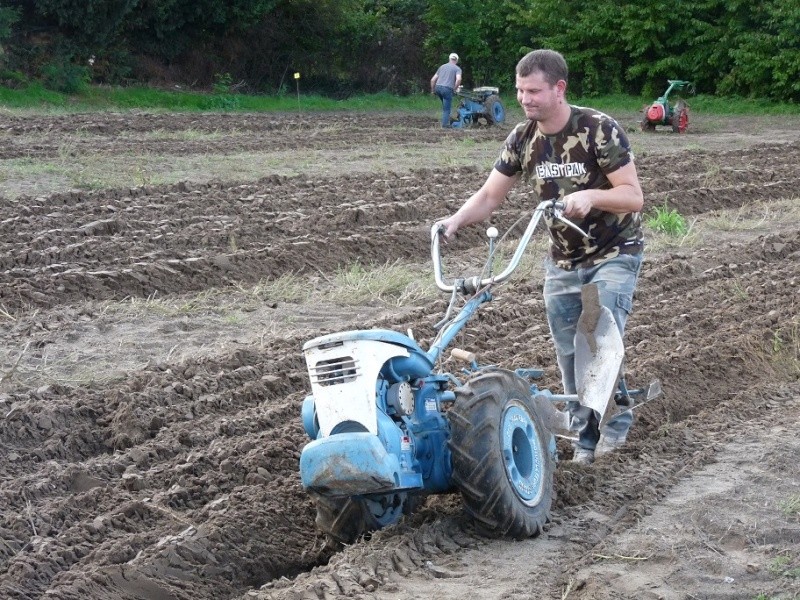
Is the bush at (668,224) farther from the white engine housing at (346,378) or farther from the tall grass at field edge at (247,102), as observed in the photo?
the tall grass at field edge at (247,102)

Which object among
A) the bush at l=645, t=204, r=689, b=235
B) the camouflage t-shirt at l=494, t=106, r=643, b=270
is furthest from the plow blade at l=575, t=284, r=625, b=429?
the bush at l=645, t=204, r=689, b=235

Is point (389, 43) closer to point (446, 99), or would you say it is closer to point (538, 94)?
point (446, 99)

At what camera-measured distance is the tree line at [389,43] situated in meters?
31.8

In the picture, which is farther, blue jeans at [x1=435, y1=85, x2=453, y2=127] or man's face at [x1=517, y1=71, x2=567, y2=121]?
blue jeans at [x1=435, y1=85, x2=453, y2=127]

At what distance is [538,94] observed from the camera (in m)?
5.27

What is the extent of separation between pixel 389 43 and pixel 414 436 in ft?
117

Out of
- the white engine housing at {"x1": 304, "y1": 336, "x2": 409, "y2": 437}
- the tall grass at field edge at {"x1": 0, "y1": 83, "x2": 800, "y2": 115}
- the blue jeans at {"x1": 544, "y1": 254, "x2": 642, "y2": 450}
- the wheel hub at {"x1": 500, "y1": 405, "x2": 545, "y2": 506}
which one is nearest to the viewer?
the white engine housing at {"x1": 304, "y1": 336, "x2": 409, "y2": 437}

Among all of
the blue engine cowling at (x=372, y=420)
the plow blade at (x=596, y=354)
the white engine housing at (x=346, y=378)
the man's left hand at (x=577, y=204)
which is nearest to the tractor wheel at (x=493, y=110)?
the plow blade at (x=596, y=354)

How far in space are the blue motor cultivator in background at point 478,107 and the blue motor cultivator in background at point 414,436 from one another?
21.0m

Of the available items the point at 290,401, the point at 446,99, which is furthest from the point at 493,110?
the point at 290,401

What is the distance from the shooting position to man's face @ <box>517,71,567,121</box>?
525 cm

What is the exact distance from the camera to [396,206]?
1288 centimetres

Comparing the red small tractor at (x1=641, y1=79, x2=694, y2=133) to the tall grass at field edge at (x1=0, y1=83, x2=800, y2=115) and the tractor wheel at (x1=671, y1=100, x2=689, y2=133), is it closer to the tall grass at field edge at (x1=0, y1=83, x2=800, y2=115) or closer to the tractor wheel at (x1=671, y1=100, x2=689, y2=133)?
the tractor wheel at (x1=671, y1=100, x2=689, y2=133)

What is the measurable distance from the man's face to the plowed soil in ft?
5.48
